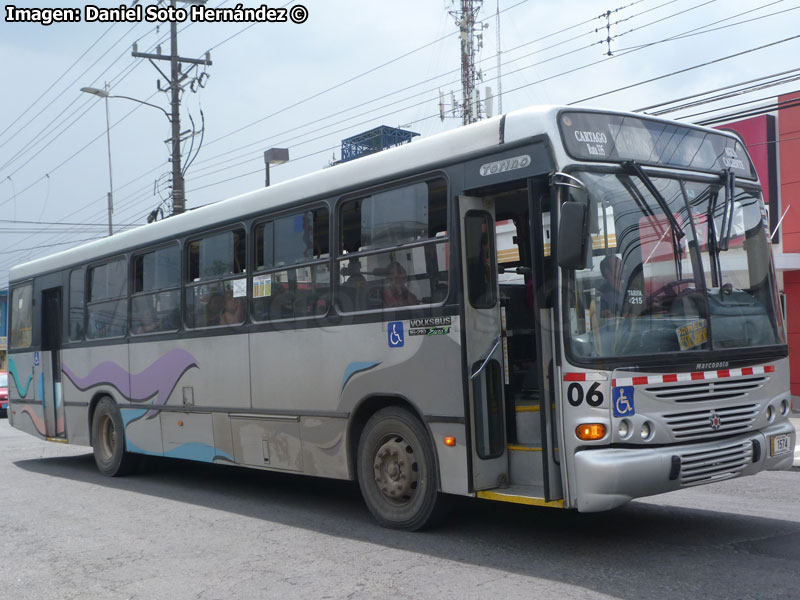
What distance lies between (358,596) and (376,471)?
6.89 feet

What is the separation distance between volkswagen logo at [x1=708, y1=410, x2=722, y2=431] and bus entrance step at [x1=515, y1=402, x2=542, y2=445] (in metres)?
1.19

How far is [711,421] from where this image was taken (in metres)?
6.33

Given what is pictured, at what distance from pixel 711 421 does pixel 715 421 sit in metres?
0.04

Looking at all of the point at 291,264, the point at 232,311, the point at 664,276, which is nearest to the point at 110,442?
the point at 232,311

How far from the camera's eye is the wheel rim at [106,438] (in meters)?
12.2

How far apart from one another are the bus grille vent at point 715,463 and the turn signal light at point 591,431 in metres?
0.61

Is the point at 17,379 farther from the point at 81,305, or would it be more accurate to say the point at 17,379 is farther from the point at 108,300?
the point at 108,300

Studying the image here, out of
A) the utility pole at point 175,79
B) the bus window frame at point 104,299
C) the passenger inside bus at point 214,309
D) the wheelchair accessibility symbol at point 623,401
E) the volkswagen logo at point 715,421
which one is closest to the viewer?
the wheelchair accessibility symbol at point 623,401

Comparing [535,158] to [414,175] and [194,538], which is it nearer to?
[414,175]

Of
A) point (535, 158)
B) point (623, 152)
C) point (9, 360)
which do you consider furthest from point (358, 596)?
point (9, 360)

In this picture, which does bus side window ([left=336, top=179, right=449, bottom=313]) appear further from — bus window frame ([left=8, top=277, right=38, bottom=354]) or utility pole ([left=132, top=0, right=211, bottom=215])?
utility pole ([left=132, top=0, right=211, bottom=215])

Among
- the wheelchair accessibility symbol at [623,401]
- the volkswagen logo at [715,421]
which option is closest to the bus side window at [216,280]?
the wheelchair accessibility symbol at [623,401]

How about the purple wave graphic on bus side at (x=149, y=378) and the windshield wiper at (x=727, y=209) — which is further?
the purple wave graphic on bus side at (x=149, y=378)

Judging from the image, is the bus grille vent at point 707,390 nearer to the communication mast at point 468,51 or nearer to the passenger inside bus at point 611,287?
the passenger inside bus at point 611,287
